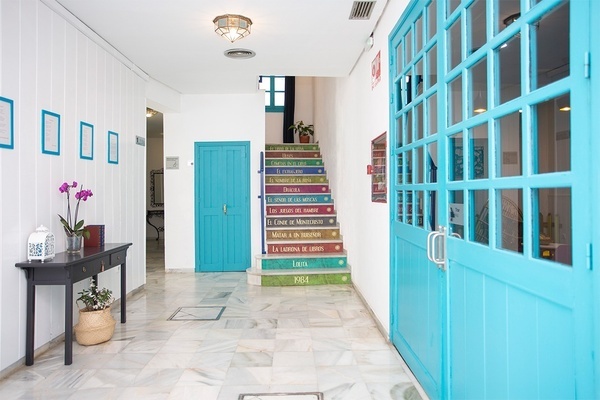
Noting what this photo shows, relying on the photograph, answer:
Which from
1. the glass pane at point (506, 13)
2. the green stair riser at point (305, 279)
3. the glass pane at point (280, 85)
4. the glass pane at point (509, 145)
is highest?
the glass pane at point (280, 85)

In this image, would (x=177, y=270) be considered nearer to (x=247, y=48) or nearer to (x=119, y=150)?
(x=119, y=150)

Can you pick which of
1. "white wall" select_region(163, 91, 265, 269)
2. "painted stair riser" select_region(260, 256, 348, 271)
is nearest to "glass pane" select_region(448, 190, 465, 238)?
"painted stair riser" select_region(260, 256, 348, 271)

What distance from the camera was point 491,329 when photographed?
66.8 inches

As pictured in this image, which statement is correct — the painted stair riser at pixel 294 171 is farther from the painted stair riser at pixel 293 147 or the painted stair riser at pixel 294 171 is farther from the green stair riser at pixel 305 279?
the green stair riser at pixel 305 279

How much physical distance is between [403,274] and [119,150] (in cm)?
371

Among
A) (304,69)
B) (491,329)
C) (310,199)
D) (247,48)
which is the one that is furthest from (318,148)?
(491,329)

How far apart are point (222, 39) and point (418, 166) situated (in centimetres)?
274

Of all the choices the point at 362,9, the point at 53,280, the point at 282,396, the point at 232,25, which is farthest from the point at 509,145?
the point at 53,280

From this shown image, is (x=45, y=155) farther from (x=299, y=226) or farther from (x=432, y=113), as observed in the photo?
(x=299, y=226)

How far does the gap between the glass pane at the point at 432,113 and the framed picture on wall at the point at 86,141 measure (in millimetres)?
3345

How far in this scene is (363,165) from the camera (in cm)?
454

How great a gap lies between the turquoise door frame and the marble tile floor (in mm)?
1962

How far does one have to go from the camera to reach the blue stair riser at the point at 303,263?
5.93 meters

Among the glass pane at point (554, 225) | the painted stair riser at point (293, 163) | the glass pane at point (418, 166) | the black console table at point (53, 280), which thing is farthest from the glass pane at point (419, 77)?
the painted stair riser at point (293, 163)
